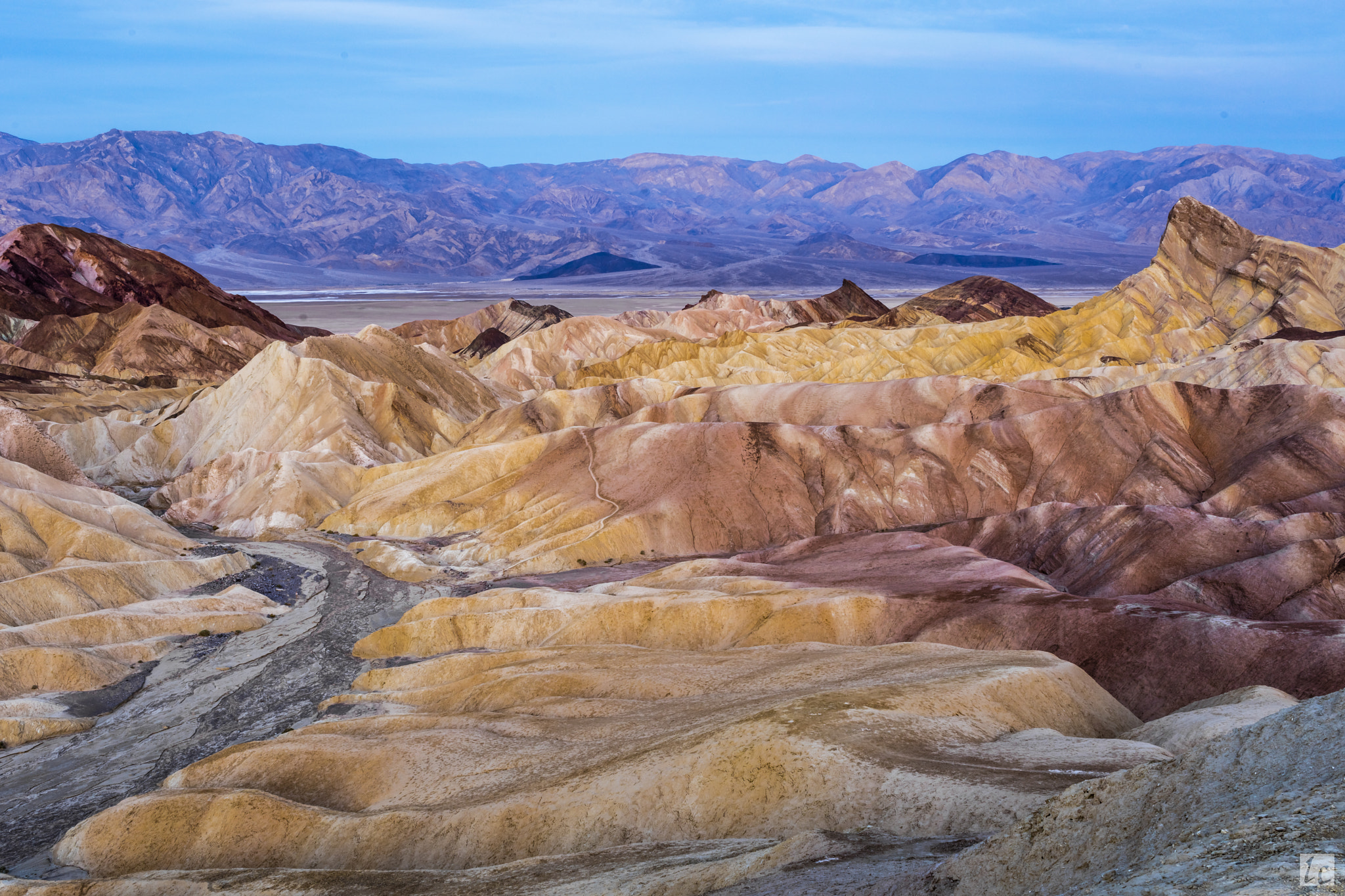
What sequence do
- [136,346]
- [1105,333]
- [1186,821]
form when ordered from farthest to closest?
[136,346], [1105,333], [1186,821]

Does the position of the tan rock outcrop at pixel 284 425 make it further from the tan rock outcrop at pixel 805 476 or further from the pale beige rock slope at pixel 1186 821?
the pale beige rock slope at pixel 1186 821

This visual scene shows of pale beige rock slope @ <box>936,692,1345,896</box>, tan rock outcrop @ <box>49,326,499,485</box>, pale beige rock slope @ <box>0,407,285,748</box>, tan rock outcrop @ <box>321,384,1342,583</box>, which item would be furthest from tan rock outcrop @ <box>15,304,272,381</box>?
pale beige rock slope @ <box>936,692,1345,896</box>

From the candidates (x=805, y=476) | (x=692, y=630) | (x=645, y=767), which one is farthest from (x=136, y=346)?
(x=645, y=767)

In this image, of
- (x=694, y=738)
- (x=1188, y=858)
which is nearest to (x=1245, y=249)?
(x=694, y=738)

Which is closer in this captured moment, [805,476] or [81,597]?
[81,597]

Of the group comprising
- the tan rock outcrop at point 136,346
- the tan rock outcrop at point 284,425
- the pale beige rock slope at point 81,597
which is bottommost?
the pale beige rock slope at point 81,597

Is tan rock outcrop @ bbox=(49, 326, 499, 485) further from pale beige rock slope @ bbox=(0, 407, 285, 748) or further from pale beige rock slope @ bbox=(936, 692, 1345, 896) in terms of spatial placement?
pale beige rock slope @ bbox=(936, 692, 1345, 896)

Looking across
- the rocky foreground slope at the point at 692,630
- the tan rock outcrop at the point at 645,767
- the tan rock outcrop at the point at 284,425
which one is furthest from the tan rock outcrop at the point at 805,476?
the tan rock outcrop at the point at 645,767

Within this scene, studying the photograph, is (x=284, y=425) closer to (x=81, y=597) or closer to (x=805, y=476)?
(x=81, y=597)

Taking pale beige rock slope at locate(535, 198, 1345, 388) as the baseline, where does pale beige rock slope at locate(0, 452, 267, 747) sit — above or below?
below
